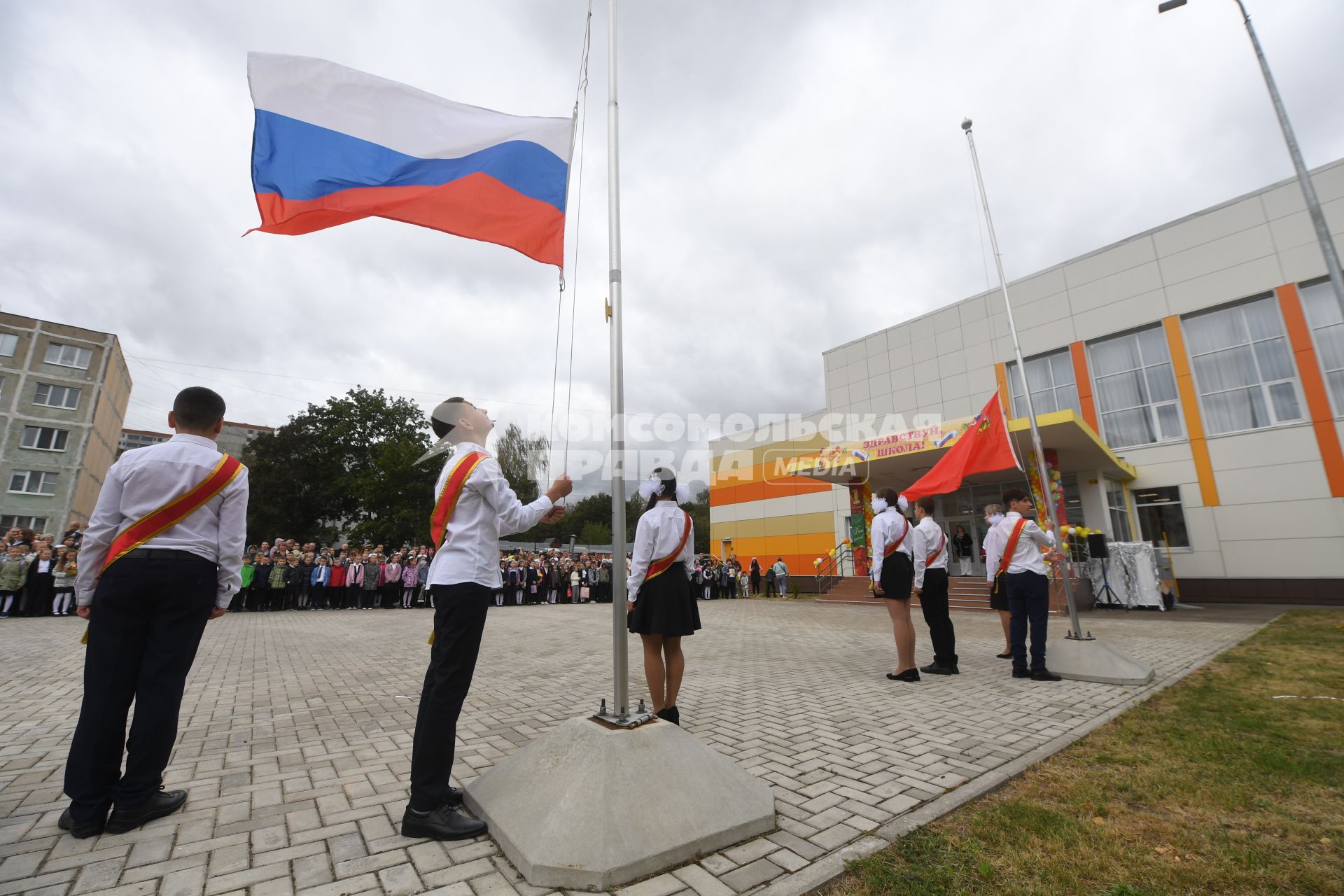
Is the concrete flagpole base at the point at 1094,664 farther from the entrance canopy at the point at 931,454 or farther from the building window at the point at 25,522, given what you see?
the building window at the point at 25,522

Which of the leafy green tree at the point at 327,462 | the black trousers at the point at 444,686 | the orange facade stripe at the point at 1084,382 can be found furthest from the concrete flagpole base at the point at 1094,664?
the leafy green tree at the point at 327,462

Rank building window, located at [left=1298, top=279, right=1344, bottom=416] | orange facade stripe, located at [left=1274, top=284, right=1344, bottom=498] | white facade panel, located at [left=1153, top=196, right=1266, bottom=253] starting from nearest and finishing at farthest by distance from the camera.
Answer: orange facade stripe, located at [left=1274, top=284, right=1344, bottom=498]
building window, located at [left=1298, top=279, right=1344, bottom=416]
white facade panel, located at [left=1153, top=196, right=1266, bottom=253]

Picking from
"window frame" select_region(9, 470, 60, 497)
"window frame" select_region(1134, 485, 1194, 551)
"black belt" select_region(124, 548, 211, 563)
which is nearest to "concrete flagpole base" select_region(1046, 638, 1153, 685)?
"black belt" select_region(124, 548, 211, 563)

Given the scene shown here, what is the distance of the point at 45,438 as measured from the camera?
3475 centimetres

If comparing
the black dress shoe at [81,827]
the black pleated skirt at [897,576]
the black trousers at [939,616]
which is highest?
the black pleated skirt at [897,576]

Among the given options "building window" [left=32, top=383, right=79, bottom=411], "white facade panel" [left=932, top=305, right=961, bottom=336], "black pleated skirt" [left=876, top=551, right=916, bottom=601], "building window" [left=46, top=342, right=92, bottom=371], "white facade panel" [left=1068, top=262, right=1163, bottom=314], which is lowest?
"black pleated skirt" [left=876, top=551, right=916, bottom=601]

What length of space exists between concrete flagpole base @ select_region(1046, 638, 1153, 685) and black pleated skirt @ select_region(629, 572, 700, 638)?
14.7 ft

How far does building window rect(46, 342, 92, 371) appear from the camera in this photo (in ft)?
117

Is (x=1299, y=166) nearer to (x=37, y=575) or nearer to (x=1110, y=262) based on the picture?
(x=1110, y=262)

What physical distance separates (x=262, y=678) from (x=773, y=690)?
538 centimetres

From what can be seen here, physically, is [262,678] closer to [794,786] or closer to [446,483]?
[446,483]

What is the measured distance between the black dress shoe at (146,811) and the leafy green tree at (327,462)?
3332 cm

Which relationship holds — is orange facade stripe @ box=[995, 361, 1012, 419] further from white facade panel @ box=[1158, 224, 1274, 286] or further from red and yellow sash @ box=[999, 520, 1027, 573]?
red and yellow sash @ box=[999, 520, 1027, 573]

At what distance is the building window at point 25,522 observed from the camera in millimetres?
32562
